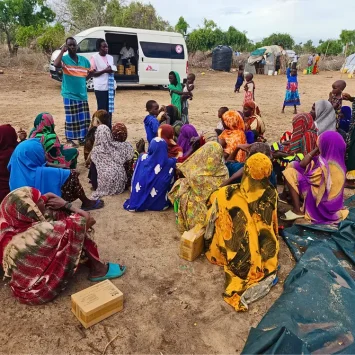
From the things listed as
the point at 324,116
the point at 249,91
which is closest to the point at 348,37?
the point at 249,91

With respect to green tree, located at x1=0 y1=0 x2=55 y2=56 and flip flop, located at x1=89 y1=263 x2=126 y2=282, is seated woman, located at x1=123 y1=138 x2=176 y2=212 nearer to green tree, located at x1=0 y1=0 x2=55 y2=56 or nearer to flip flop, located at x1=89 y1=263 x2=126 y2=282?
flip flop, located at x1=89 y1=263 x2=126 y2=282

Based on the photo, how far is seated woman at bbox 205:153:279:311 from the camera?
2941 millimetres

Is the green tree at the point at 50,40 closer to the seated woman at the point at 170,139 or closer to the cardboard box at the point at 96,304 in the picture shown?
the seated woman at the point at 170,139

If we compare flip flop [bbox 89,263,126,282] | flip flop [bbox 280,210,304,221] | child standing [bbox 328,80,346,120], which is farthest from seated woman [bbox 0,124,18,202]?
child standing [bbox 328,80,346,120]

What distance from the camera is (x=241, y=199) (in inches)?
122

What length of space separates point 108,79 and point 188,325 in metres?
5.43

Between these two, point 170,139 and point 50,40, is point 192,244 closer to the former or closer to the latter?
point 170,139

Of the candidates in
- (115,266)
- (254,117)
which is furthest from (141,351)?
(254,117)

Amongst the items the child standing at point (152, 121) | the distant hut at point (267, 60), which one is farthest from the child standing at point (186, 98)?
the distant hut at point (267, 60)

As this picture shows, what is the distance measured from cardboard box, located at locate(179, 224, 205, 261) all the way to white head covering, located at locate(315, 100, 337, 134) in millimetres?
3024

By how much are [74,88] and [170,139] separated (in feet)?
8.47

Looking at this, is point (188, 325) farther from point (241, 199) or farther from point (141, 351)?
point (241, 199)

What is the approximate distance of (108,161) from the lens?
4.66 m

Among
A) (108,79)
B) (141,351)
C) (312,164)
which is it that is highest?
(108,79)
